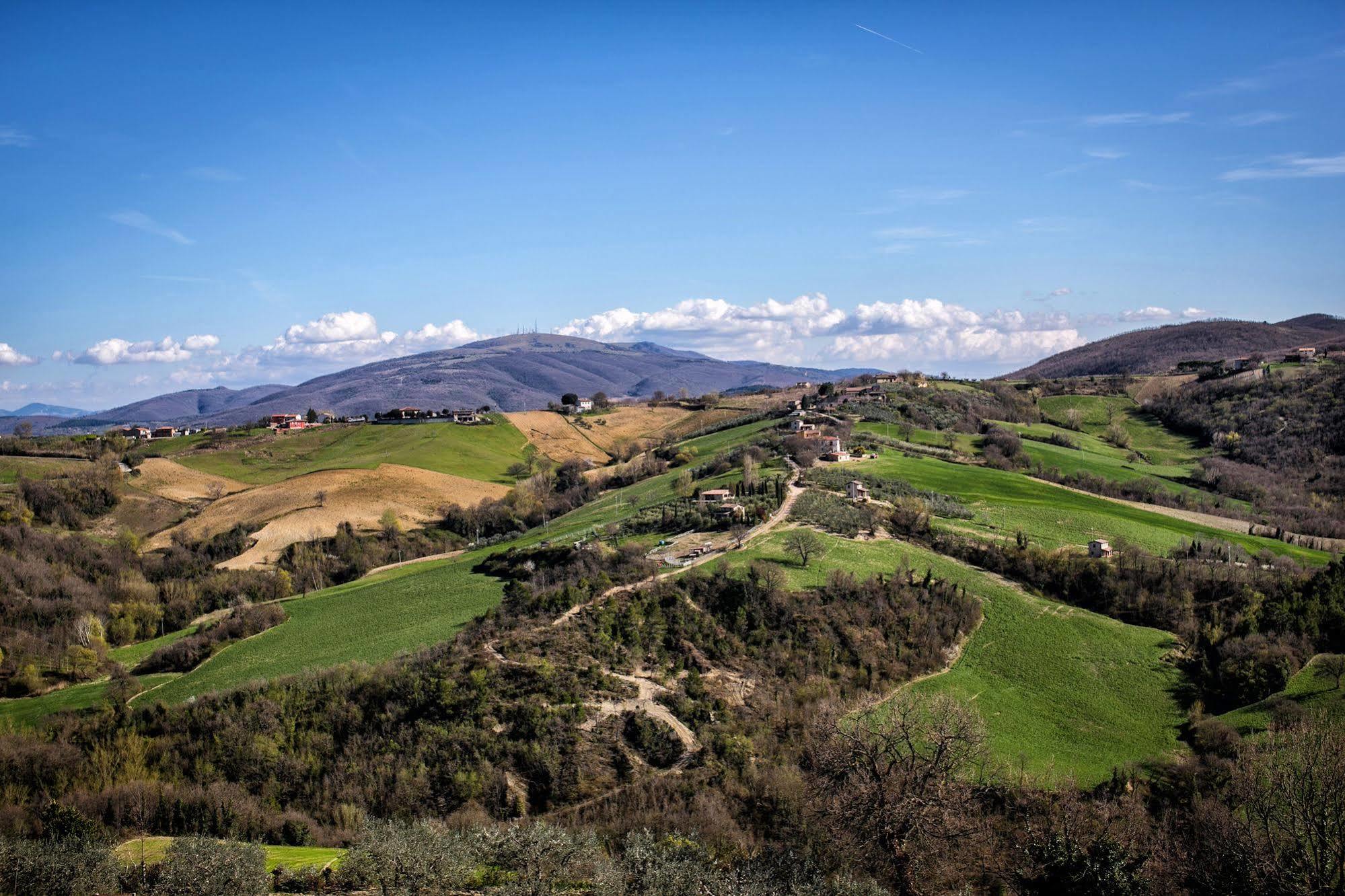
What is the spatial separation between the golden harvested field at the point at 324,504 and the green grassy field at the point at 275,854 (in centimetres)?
5318

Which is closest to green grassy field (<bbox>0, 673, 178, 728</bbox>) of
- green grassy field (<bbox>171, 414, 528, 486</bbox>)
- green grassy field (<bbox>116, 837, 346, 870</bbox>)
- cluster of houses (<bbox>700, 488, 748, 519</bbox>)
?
green grassy field (<bbox>116, 837, 346, 870</bbox>)

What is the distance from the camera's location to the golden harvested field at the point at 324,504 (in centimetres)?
8206

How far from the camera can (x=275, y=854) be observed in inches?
1064

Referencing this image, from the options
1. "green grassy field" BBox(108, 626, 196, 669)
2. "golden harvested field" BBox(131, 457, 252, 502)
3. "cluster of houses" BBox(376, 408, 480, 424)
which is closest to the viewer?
"green grassy field" BBox(108, 626, 196, 669)

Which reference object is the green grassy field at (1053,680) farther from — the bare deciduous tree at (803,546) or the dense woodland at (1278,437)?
the dense woodland at (1278,437)

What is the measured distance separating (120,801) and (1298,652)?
56.5 m

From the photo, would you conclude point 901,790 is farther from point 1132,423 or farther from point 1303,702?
point 1132,423

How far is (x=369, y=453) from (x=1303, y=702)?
11699 cm

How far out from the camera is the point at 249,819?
105ft

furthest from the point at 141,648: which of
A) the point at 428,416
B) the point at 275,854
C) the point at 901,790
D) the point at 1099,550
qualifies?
the point at 428,416

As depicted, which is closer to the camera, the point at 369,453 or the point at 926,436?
the point at 926,436

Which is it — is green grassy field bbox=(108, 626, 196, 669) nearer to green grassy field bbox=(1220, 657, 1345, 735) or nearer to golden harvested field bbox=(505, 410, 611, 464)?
green grassy field bbox=(1220, 657, 1345, 735)

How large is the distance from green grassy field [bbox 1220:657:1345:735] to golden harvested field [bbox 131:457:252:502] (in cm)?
10827

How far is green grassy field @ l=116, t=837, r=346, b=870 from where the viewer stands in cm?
2448
